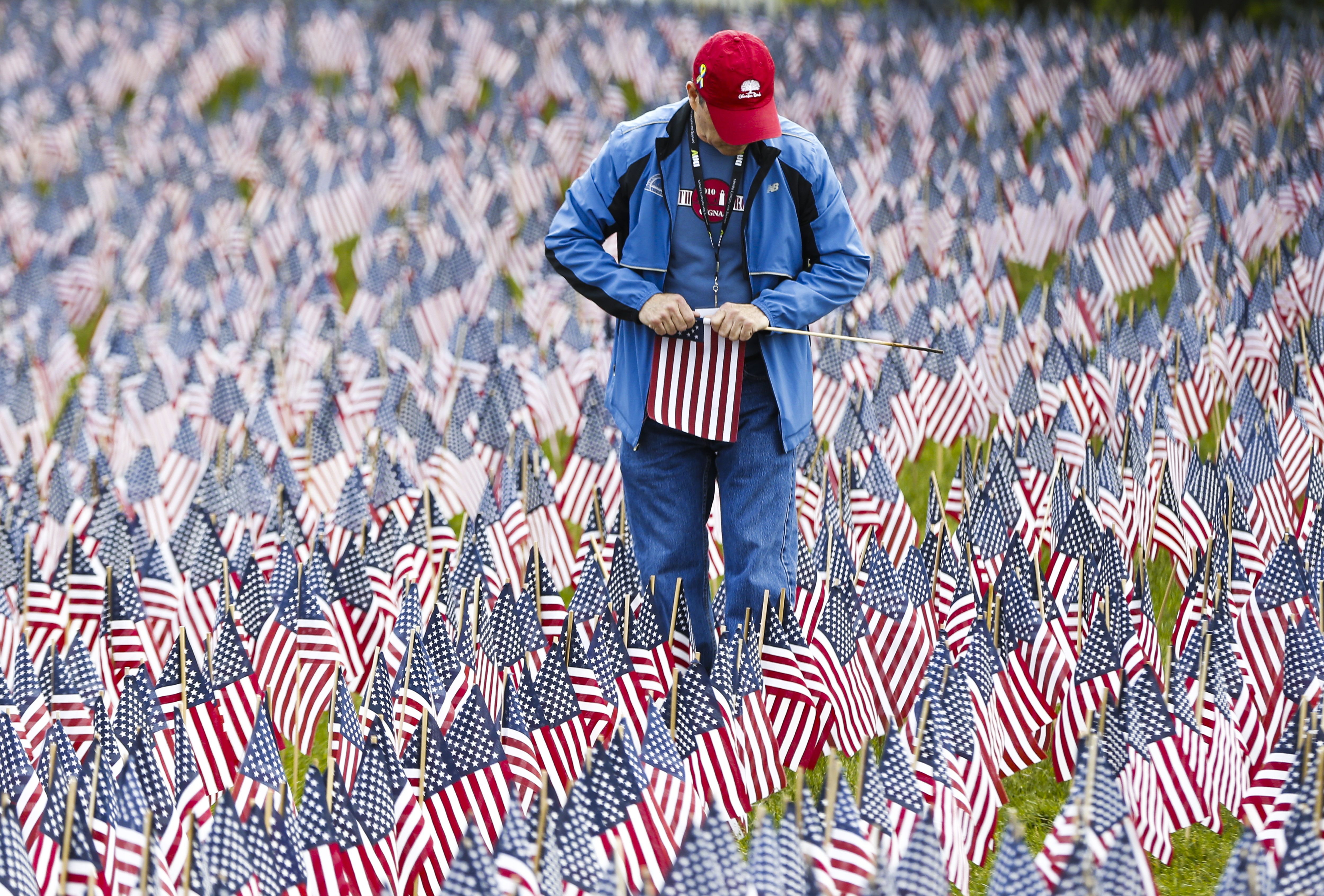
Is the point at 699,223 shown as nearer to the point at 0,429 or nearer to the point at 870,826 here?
the point at 870,826

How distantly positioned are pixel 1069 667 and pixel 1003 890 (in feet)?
7.68

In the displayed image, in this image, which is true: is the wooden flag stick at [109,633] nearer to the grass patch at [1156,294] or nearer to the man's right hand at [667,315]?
the man's right hand at [667,315]

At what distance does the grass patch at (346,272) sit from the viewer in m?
16.2

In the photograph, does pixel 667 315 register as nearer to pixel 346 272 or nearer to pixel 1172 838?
pixel 1172 838

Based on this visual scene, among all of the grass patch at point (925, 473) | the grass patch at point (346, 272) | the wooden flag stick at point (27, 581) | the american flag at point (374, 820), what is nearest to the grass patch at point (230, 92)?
the grass patch at point (346, 272)

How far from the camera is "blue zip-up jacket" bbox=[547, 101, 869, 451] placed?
19.1 ft

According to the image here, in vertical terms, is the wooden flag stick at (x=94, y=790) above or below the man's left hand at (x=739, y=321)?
below

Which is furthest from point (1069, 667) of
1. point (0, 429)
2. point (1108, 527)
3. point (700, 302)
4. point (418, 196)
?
point (418, 196)

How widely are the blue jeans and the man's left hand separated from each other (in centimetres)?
36

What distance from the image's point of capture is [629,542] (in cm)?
769

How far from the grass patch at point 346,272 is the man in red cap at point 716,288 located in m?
10.1

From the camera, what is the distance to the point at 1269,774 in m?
5.68

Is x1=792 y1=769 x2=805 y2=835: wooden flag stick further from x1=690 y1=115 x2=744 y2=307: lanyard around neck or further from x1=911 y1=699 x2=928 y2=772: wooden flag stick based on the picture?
x1=690 y1=115 x2=744 y2=307: lanyard around neck

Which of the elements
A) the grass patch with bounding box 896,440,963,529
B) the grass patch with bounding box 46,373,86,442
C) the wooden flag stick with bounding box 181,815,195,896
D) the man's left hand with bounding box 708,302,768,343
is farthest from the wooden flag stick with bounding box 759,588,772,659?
the grass patch with bounding box 46,373,86,442
